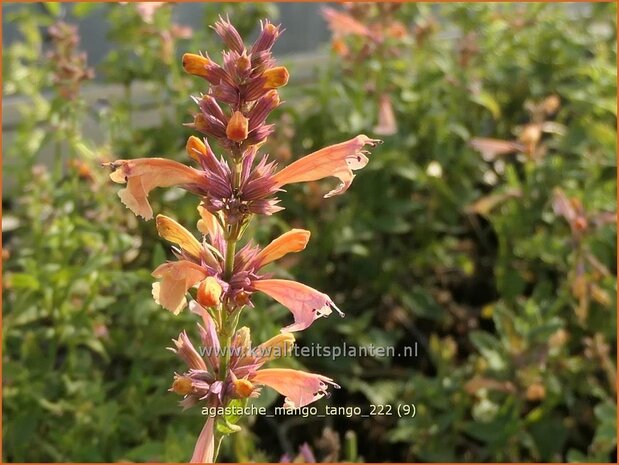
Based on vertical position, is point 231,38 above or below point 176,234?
above

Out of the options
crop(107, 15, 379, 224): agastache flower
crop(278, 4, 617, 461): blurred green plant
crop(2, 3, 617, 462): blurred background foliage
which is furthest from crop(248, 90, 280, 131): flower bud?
crop(278, 4, 617, 461): blurred green plant

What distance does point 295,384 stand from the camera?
91 cm

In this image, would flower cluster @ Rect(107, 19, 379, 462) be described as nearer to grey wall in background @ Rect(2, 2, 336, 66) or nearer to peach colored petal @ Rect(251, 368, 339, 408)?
peach colored petal @ Rect(251, 368, 339, 408)

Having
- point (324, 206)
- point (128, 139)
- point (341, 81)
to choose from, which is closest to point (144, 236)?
point (128, 139)

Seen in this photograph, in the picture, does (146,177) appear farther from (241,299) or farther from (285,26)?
(285,26)

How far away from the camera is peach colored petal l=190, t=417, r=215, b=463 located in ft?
2.87

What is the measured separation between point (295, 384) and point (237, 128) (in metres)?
0.31

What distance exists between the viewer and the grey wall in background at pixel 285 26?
3410 millimetres

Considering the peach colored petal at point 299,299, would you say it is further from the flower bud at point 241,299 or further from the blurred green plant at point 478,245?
the blurred green plant at point 478,245

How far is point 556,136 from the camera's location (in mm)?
2643

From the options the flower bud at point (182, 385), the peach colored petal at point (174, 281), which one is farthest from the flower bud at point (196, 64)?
the flower bud at point (182, 385)

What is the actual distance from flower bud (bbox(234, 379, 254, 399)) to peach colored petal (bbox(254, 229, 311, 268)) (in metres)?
0.13

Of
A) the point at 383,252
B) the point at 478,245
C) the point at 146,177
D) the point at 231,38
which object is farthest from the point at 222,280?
the point at 478,245

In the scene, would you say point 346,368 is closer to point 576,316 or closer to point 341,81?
point 576,316
